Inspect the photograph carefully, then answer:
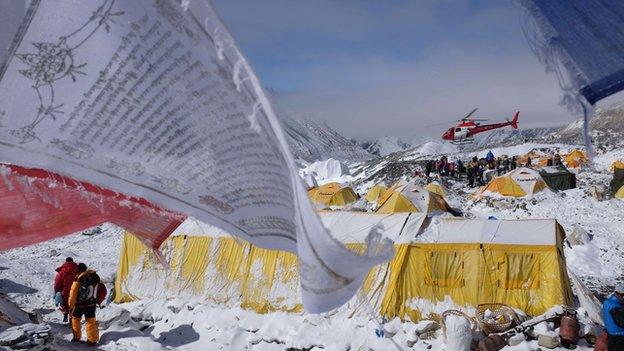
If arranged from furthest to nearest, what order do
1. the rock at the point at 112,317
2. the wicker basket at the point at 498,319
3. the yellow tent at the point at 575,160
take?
the yellow tent at the point at 575,160 → the rock at the point at 112,317 → the wicker basket at the point at 498,319

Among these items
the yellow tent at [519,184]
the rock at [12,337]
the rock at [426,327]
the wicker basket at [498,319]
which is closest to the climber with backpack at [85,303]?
the rock at [12,337]

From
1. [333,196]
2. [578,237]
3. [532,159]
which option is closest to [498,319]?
[578,237]

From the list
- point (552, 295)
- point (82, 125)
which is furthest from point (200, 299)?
point (82, 125)

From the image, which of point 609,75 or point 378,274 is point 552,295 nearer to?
point 378,274

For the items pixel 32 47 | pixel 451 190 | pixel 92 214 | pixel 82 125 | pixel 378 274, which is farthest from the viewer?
pixel 451 190

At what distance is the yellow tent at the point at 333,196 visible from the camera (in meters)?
23.6

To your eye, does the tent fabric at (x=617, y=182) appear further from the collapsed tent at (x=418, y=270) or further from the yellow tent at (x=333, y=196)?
the collapsed tent at (x=418, y=270)

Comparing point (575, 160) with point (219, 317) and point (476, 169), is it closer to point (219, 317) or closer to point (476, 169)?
point (476, 169)

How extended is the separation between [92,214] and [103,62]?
1.88 meters

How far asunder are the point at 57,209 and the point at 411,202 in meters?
15.1

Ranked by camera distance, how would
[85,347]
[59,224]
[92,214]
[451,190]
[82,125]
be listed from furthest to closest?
1. [451,190]
2. [85,347]
3. [92,214]
4. [59,224]
5. [82,125]

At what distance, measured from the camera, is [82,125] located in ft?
6.21

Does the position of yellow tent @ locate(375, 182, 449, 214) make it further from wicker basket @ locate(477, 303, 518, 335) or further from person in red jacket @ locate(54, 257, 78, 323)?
person in red jacket @ locate(54, 257, 78, 323)

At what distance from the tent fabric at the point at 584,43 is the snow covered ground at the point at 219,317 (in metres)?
6.98
